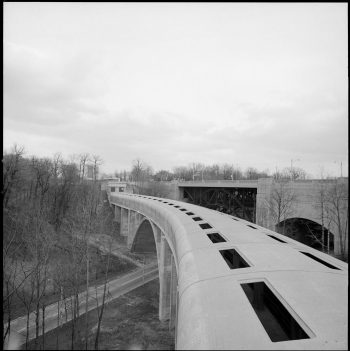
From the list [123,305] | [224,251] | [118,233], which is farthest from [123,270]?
Answer: [224,251]

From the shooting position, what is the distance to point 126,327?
60.0ft

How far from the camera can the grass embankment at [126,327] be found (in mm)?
14823

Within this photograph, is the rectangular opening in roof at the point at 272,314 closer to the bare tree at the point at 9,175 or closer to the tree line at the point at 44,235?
the bare tree at the point at 9,175

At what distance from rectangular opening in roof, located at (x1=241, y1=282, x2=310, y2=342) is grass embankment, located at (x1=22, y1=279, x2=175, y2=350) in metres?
10.3

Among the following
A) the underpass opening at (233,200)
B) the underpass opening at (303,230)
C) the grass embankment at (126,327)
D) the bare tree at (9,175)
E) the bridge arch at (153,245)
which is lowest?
the grass embankment at (126,327)

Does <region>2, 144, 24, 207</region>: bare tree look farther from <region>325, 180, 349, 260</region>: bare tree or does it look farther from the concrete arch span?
<region>325, 180, 349, 260</region>: bare tree

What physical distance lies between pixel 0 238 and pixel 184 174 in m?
111

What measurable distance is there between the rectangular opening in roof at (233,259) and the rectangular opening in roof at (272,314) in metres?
1.29

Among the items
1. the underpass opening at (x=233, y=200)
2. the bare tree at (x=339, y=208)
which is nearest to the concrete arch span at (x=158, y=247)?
the underpass opening at (x=233, y=200)

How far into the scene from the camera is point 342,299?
4.52 metres

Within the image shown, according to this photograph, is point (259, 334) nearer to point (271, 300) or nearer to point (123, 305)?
point (271, 300)

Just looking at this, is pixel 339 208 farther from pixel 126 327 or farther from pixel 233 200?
pixel 126 327

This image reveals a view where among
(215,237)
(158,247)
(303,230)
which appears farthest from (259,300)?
(303,230)

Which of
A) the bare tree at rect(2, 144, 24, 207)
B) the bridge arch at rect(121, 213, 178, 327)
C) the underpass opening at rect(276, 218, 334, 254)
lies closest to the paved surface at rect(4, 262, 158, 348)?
the bridge arch at rect(121, 213, 178, 327)
